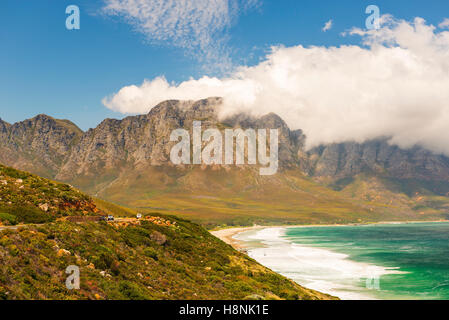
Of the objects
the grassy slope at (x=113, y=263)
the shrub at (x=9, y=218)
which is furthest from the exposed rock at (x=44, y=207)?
the shrub at (x=9, y=218)

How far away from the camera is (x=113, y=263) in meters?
26.4

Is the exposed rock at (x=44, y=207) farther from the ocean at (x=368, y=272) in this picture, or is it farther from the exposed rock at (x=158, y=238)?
the ocean at (x=368, y=272)

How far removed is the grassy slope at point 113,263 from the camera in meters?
20.2

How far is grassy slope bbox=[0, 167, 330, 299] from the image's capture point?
2020cm

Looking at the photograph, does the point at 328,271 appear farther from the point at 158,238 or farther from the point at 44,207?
the point at 44,207

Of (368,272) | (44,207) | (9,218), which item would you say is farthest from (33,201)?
(368,272)

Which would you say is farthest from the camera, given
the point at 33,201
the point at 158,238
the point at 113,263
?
the point at 158,238

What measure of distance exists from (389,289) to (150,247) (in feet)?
186

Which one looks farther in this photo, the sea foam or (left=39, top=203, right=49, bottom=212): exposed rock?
the sea foam

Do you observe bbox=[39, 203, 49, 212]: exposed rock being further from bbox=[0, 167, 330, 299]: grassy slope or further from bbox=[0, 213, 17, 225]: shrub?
bbox=[0, 213, 17, 225]: shrub

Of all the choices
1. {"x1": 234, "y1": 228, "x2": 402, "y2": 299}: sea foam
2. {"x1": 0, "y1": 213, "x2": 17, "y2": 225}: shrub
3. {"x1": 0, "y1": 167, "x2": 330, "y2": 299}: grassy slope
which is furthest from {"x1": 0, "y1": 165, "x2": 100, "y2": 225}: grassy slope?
{"x1": 234, "y1": 228, "x2": 402, "y2": 299}: sea foam
